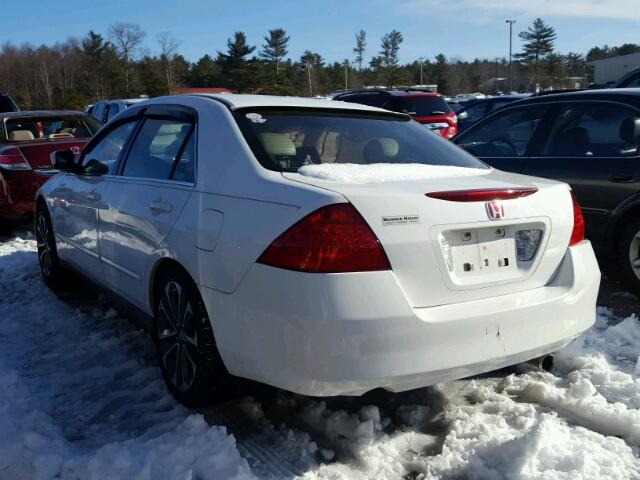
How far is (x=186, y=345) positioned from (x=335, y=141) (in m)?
1.27

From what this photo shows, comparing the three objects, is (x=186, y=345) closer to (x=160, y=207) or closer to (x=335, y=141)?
(x=160, y=207)

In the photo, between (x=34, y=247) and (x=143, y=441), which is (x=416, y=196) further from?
(x=34, y=247)

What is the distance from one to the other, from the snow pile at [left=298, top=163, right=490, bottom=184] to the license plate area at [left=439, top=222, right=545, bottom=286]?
1.24 feet

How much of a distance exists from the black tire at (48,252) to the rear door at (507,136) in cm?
377

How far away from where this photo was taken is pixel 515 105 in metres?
5.84

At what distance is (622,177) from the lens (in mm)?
4781

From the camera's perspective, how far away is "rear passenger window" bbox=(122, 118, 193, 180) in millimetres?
3492

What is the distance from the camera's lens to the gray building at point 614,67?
2599 inches

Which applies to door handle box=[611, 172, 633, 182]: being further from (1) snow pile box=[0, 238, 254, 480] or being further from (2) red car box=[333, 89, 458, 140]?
(2) red car box=[333, 89, 458, 140]

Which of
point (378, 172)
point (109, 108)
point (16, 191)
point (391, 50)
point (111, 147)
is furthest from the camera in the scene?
point (391, 50)

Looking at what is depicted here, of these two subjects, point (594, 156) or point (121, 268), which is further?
point (594, 156)

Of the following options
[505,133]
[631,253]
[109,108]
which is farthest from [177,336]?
[109,108]

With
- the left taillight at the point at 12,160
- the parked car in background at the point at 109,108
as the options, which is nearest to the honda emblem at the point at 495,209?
the left taillight at the point at 12,160

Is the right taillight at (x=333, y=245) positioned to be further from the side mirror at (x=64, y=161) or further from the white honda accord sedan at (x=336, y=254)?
the side mirror at (x=64, y=161)
